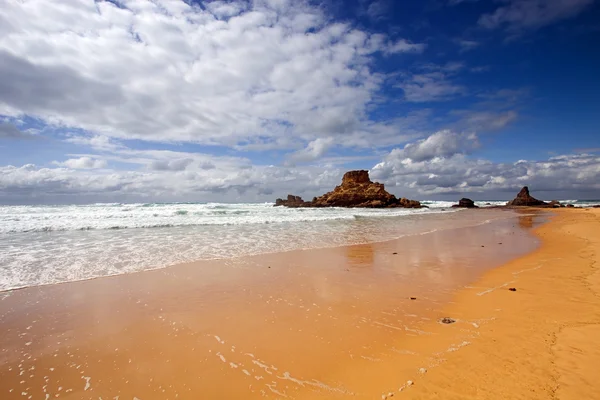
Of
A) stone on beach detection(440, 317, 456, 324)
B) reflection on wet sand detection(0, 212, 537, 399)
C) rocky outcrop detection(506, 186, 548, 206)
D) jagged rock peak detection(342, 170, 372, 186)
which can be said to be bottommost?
reflection on wet sand detection(0, 212, 537, 399)

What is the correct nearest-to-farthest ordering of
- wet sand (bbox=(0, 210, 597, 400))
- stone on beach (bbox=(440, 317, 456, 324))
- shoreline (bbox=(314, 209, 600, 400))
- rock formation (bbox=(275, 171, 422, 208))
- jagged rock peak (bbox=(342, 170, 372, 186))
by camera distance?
shoreline (bbox=(314, 209, 600, 400)), wet sand (bbox=(0, 210, 597, 400)), stone on beach (bbox=(440, 317, 456, 324)), rock formation (bbox=(275, 171, 422, 208)), jagged rock peak (bbox=(342, 170, 372, 186))

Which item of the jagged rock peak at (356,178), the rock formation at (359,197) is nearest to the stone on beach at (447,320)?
the rock formation at (359,197)

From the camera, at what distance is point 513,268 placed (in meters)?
7.86

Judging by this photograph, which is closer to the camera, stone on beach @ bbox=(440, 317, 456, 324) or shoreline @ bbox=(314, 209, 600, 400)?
shoreline @ bbox=(314, 209, 600, 400)

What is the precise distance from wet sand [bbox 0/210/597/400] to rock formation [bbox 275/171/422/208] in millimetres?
53096

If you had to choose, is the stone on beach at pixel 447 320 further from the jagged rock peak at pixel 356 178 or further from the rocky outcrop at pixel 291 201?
the jagged rock peak at pixel 356 178

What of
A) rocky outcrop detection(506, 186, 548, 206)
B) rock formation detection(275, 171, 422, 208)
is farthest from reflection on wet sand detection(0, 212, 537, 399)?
rocky outcrop detection(506, 186, 548, 206)

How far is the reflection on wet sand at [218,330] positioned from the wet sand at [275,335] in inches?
0.9

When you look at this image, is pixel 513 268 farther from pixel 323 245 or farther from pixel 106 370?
pixel 106 370

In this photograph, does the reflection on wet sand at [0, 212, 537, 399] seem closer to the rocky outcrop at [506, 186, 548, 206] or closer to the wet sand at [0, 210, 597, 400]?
the wet sand at [0, 210, 597, 400]

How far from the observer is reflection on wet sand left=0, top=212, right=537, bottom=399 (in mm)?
3121

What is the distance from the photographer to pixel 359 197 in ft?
204

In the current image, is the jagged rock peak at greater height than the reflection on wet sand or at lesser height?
greater

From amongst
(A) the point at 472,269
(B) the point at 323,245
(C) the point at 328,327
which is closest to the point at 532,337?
(C) the point at 328,327
